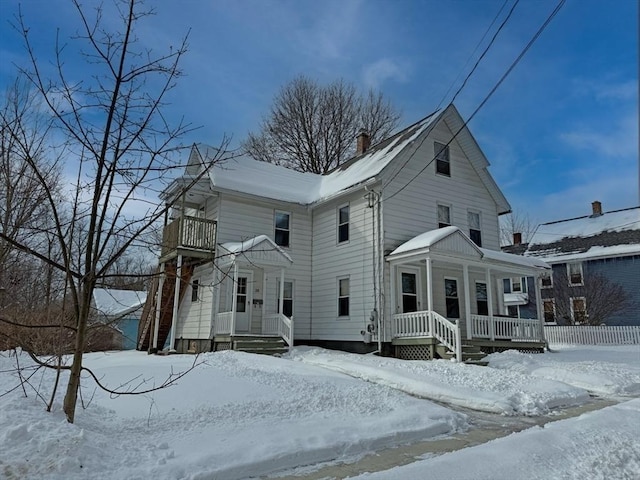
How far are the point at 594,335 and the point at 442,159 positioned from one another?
1304 cm

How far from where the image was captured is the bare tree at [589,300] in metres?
25.1

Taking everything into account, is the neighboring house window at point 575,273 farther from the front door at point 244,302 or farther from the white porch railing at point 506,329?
the front door at point 244,302

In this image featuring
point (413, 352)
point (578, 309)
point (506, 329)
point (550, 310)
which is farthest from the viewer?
point (550, 310)

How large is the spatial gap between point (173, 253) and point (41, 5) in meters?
10.1

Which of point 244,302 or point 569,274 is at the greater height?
point 569,274

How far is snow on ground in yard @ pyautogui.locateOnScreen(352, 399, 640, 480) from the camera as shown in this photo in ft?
13.3

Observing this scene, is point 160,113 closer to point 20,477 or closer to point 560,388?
point 20,477

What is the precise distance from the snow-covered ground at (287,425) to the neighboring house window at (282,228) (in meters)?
7.24

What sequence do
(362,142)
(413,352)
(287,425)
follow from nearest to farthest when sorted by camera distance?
(287,425), (413,352), (362,142)

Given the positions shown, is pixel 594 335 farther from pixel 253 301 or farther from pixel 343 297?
pixel 253 301

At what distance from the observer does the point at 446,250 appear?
13328mm

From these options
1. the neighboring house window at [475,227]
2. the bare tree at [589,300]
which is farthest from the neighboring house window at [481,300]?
the bare tree at [589,300]

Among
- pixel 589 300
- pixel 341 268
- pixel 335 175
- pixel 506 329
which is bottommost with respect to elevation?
pixel 506 329

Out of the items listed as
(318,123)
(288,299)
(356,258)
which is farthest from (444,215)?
(318,123)
